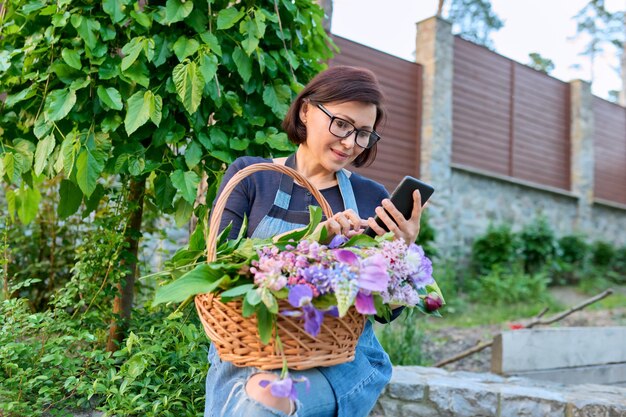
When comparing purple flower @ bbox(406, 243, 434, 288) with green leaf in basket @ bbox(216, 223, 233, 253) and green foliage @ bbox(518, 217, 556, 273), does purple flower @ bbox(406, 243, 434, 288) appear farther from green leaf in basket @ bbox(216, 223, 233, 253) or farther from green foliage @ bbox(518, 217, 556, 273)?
green foliage @ bbox(518, 217, 556, 273)

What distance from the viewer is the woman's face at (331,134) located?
184 centimetres

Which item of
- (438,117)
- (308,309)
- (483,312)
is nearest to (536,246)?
(438,117)

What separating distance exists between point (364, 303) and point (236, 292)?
0.80 ft

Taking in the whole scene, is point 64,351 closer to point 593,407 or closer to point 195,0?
point 195,0

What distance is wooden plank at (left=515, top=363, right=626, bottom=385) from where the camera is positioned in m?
4.14

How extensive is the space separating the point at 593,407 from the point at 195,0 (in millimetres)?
2415

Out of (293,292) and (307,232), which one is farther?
(307,232)

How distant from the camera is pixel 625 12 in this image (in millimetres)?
18828

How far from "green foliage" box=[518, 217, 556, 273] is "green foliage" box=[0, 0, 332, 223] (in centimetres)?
797

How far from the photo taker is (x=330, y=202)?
1946mm

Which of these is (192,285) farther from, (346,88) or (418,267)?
(346,88)

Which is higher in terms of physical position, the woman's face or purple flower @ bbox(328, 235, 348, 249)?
the woman's face

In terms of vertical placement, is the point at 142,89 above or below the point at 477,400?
above

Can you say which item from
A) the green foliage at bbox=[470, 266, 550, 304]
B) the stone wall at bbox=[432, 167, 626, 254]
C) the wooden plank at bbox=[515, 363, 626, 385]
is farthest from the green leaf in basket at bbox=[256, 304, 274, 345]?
the stone wall at bbox=[432, 167, 626, 254]
